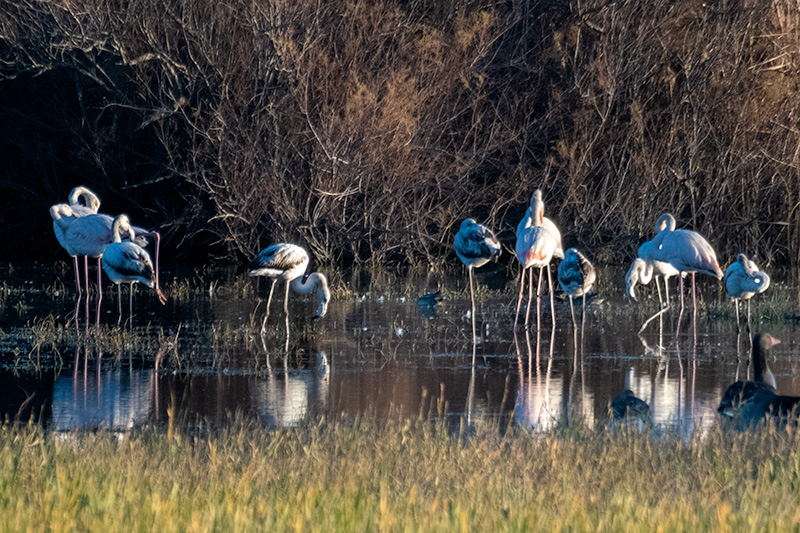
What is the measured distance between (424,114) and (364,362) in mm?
13568

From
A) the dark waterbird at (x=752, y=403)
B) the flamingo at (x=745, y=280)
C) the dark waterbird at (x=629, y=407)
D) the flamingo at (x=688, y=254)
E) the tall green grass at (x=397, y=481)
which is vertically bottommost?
the tall green grass at (x=397, y=481)

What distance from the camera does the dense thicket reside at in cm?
2191

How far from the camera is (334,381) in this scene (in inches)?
365

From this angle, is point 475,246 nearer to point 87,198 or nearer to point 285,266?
point 285,266

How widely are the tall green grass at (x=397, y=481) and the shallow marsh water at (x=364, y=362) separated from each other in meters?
0.76

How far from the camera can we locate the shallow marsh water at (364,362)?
8.04 meters

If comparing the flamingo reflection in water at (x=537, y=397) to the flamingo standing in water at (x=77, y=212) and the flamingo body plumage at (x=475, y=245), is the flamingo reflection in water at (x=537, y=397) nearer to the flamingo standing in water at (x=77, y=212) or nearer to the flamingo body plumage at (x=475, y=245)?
the flamingo body plumage at (x=475, y=245)

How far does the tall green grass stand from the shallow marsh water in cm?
76

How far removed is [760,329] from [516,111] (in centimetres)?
1211

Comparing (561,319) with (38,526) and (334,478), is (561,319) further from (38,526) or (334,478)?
(38,526)

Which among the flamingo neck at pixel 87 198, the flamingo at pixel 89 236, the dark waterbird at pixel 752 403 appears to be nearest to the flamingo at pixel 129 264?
the flamingo at pixel 89 236

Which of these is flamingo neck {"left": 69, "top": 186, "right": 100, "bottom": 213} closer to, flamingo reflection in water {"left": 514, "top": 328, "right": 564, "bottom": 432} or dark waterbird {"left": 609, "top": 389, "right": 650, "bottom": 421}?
A: flamingo reflection in water {"left": 514, "top": 328, "right": 564, "bottom": 432}

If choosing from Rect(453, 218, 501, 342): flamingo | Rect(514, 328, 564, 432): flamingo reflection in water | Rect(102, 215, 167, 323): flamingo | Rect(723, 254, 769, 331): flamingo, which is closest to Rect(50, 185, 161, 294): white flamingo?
Rect(102, 215, 167, 323): flamingo

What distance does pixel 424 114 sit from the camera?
23219 millimetres
